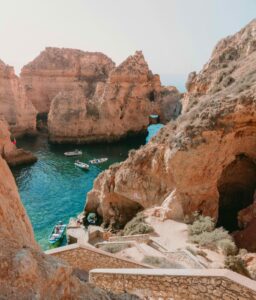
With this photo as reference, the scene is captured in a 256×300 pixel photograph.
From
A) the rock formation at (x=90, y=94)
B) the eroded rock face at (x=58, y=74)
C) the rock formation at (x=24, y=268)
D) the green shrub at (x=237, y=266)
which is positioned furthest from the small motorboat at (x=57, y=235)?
the eroded rock face at (x=58, y=74)

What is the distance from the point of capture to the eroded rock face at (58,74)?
59562 mm

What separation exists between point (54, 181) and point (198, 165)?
19.0 meters

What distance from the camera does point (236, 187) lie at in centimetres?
2070

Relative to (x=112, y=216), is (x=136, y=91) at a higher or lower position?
higher

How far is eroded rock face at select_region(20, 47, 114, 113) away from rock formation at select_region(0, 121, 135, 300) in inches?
2175

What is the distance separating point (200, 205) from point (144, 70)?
36468 millimetres

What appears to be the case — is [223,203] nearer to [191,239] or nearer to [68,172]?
[191,239]

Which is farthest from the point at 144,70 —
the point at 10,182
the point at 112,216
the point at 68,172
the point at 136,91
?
the point at 10,182

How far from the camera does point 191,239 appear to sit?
14844 millimetres

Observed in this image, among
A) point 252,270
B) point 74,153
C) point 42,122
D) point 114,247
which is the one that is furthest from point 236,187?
point 42,122

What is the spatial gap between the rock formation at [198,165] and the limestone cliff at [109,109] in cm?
2588

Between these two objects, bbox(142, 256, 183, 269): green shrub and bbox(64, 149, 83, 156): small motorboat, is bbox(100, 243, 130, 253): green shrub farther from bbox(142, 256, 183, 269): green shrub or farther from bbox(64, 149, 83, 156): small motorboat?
bbox(64, 149, 83, 156): small motorboat

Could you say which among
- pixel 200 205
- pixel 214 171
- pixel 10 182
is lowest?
pixel 200 205

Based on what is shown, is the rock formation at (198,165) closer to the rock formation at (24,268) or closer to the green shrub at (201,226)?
the green shrub at (201,226)
